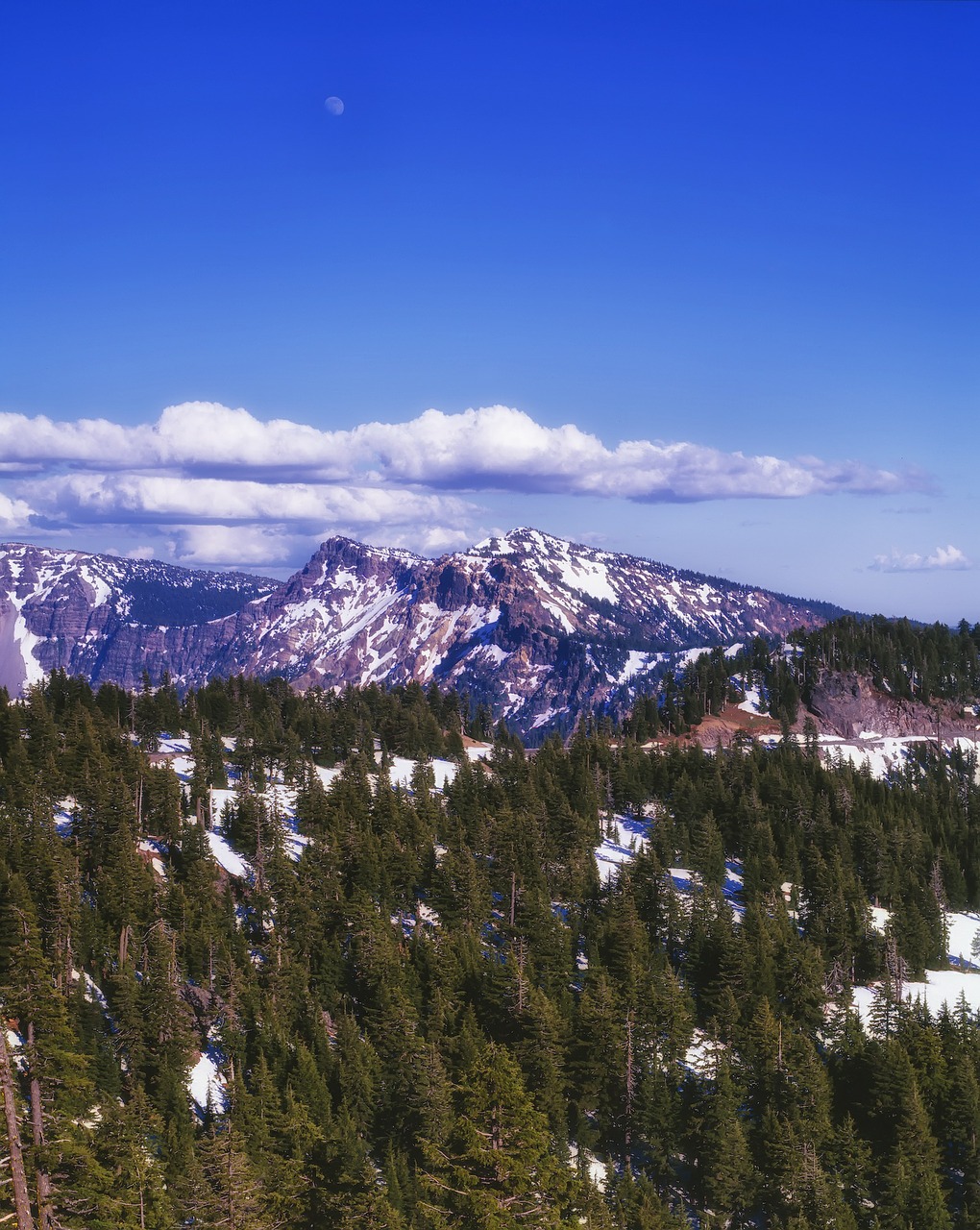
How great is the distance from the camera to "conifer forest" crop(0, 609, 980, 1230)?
42.6 m

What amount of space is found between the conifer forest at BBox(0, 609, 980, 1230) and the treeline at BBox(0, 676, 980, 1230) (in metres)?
0.29

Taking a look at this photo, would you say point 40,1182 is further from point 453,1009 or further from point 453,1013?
point 453,1009

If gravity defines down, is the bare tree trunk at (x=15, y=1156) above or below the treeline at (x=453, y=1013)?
above

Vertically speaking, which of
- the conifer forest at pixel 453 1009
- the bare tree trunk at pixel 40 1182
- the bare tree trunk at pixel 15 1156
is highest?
the bare tree trunk at pixel 15 1156

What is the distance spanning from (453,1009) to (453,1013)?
1.27m

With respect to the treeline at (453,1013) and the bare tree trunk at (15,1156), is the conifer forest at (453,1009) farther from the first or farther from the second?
the treeline at (453,1013)

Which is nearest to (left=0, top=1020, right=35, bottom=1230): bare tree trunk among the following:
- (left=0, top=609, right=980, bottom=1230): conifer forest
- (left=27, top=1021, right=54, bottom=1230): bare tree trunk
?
(left=0, top=609, right=980, bottom=1230): conifer forest

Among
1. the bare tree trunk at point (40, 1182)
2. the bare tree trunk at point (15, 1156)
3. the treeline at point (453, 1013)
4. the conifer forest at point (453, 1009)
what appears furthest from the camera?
the conifer forest at point (453, 1009)

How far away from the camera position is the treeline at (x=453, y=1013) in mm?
42469

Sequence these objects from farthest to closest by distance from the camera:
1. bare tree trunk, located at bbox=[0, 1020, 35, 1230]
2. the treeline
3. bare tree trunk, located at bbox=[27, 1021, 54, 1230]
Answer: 1. the treeline
2. bare tree trunk, located at bbox=[27, 1021, 54, 1230]
3. bare tree trunk, located at bbox=[0, 1020, 35, 1230]

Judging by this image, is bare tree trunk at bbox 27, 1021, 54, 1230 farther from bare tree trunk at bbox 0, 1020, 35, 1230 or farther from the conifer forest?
bare tree trunk at bbox 0, 1020, 35, 1230

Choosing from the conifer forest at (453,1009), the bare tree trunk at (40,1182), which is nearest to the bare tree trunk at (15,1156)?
the conifer forest at (453,1009)

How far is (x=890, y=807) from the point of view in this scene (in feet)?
481

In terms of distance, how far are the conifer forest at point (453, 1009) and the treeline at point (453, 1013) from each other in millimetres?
288
